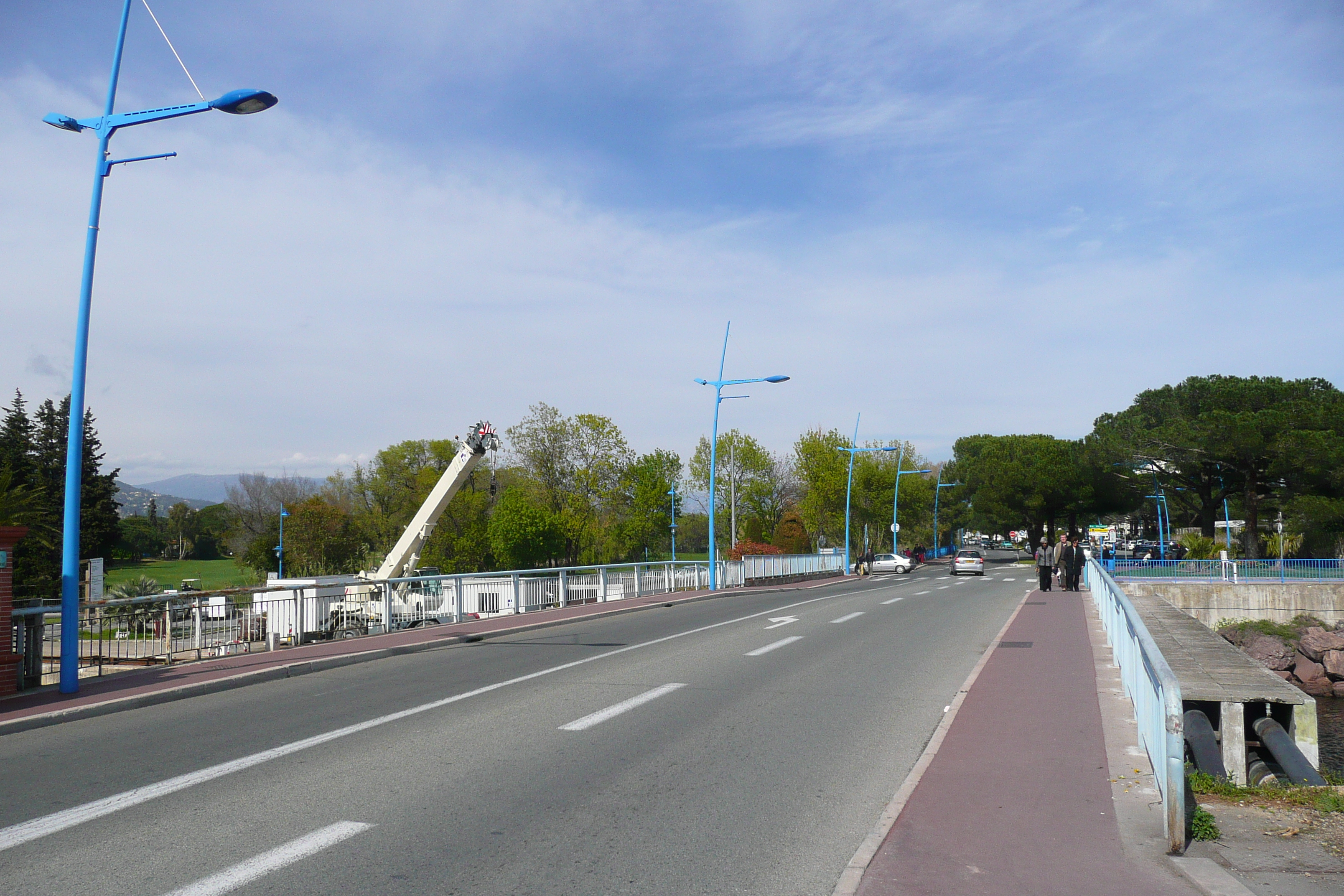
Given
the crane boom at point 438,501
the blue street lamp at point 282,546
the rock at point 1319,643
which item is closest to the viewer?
the crane boom at point 438,501

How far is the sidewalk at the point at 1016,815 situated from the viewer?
15.2 ft

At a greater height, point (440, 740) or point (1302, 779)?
point (440, 740)

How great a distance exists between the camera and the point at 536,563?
61.2 m

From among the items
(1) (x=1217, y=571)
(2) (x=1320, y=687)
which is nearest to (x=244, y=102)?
(2) (x=1320, y=687)

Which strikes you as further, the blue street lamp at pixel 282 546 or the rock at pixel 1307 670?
the blue street lamp at pixel 282 546

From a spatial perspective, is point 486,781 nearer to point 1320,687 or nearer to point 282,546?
point 1320,687

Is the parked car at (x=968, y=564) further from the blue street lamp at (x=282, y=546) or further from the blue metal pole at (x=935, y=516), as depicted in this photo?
the blue street lamp at (x=282, y=546)

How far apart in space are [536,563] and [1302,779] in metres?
55.1

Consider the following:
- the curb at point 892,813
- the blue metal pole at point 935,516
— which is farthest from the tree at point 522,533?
the curb at point 892,813

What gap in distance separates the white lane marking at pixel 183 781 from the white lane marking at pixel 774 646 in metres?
3.86

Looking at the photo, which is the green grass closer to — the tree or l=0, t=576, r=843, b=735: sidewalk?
the tree

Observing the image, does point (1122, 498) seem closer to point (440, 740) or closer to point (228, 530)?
point (440, 740)

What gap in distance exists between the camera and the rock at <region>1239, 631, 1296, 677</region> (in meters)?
30.6

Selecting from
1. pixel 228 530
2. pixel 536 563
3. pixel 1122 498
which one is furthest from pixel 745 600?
pixel 228 530
